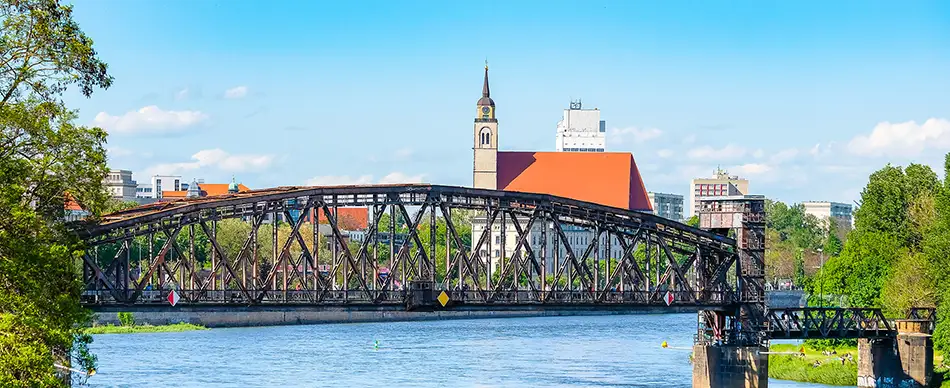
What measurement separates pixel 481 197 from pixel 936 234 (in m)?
31.4

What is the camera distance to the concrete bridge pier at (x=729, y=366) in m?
73.1

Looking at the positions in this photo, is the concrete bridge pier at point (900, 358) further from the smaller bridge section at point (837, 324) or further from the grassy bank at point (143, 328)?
the grassy bank at point (143, 328)

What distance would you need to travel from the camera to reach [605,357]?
10488 cm

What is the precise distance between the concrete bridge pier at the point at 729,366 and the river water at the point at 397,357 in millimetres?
10357

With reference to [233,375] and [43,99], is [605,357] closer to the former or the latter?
[233,375]

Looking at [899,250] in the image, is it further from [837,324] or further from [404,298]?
[404,298]

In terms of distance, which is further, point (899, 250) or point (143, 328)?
point (143, 328)

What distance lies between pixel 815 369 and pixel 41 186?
54.9 meters

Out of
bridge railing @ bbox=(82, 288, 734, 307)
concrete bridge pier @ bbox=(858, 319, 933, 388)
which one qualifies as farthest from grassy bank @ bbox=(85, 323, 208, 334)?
concrete bridge pier @ bbox=(858, 319, 933, 388)

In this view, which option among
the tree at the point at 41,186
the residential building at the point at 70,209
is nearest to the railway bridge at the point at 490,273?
the residential building at the point at 70,209

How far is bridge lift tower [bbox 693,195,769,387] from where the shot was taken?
73500 millimetres

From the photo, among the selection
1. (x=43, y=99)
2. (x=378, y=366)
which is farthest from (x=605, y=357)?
(x=43, y=99)

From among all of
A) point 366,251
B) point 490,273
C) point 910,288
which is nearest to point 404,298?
point 366,251

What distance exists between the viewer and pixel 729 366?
73562 mm
